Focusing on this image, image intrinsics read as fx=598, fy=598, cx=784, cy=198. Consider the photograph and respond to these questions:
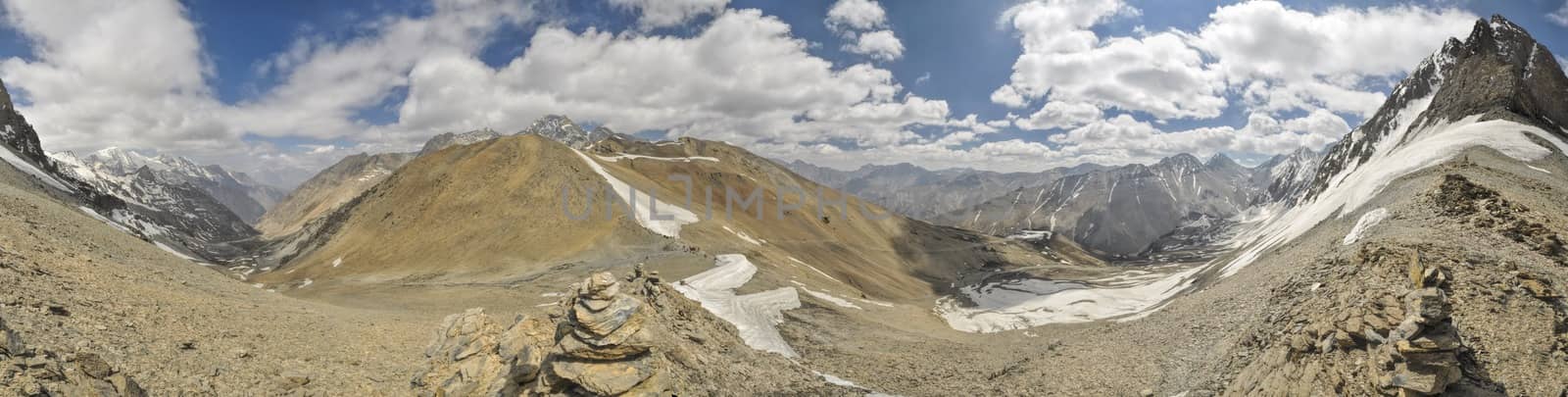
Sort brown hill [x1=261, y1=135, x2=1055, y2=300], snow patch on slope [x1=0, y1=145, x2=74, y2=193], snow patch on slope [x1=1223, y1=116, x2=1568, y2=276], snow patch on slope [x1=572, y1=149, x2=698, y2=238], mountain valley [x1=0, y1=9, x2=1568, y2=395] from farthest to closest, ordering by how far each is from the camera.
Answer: snow patch on slope [x1=0, y1=145, x2=74, y2=193] → snow patch on slope [x1=572, y1=149, x2=698, y2=238] → brown hill [x1=261, y1=135, x2=1055, y2=300] → snow patch on slope [x1=1223, y1=116, x2=1568, y2=276] → mountain valley [x1=0, y1=9, x2=1568, y2=395]

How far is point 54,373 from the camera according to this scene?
35.1ft

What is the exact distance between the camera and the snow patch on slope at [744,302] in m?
30.2

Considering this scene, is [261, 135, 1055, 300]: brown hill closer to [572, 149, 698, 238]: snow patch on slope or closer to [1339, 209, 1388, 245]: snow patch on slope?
[572, 149, 698, 238]: snow patch on slope

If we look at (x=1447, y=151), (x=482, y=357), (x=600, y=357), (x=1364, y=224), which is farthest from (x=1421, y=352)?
Answer: (x=1447, y=151)

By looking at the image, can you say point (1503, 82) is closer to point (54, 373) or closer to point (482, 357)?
point (482, 357)

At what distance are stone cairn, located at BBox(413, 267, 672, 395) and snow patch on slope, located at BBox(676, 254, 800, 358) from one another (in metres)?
12.1

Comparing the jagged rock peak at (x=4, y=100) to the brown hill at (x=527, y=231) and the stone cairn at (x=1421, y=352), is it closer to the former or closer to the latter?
the brown hill at (x=527, y=231)

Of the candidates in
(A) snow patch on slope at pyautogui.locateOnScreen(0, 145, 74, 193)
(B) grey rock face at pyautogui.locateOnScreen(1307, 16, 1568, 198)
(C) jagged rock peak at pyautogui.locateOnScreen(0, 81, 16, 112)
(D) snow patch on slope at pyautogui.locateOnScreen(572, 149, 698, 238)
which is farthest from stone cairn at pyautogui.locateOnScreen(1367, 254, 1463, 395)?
(C) jagged rock peak at pyautogui.locateOnScreen(0, 81, 16, 112)

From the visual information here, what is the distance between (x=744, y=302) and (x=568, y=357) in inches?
984

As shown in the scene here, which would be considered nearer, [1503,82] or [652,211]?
[1503,82]

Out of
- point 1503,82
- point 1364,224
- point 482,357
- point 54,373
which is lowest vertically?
point 482,357

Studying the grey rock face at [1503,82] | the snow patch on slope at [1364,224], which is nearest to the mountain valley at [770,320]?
the snow patch on slope at [1364,224]

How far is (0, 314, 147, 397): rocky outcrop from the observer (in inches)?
394

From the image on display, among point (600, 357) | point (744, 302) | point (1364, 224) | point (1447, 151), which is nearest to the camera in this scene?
point (600, 357)
